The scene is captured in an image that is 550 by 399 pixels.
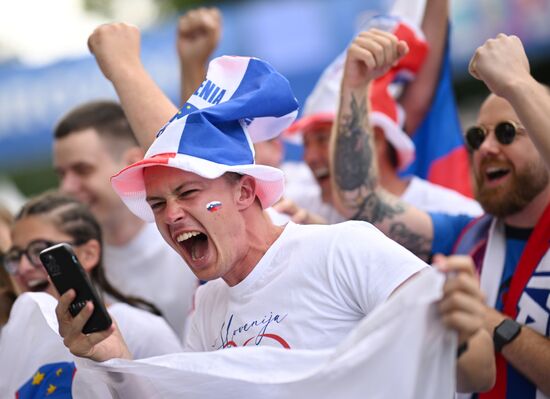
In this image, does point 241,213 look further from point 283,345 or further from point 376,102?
point 376,102

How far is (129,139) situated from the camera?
470 cm

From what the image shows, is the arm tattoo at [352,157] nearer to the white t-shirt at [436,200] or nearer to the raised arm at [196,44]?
the white t-shirt at [436,200]

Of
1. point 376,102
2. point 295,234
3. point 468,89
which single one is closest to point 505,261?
point 295,234

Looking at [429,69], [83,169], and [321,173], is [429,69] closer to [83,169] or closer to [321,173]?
[321,173]

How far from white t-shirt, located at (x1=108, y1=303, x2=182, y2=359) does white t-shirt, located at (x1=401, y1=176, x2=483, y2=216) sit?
1.50 meters

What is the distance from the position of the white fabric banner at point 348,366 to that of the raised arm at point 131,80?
2.83 ft

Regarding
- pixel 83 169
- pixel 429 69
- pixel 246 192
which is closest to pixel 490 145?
pixel 246 192

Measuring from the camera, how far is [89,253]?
143 inches

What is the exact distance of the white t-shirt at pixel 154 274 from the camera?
4219 mm

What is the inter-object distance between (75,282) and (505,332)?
52.1 inches

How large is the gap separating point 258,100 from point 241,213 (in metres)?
0.34

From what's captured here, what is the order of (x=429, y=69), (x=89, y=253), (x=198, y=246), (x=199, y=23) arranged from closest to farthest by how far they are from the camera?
(x=198, y=246)
(x=89, y=253)
(x=199, y=23)
(x=429, y=69)

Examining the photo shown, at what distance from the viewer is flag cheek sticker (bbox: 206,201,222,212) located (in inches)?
102

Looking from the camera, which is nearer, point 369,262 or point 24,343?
point 369,262
